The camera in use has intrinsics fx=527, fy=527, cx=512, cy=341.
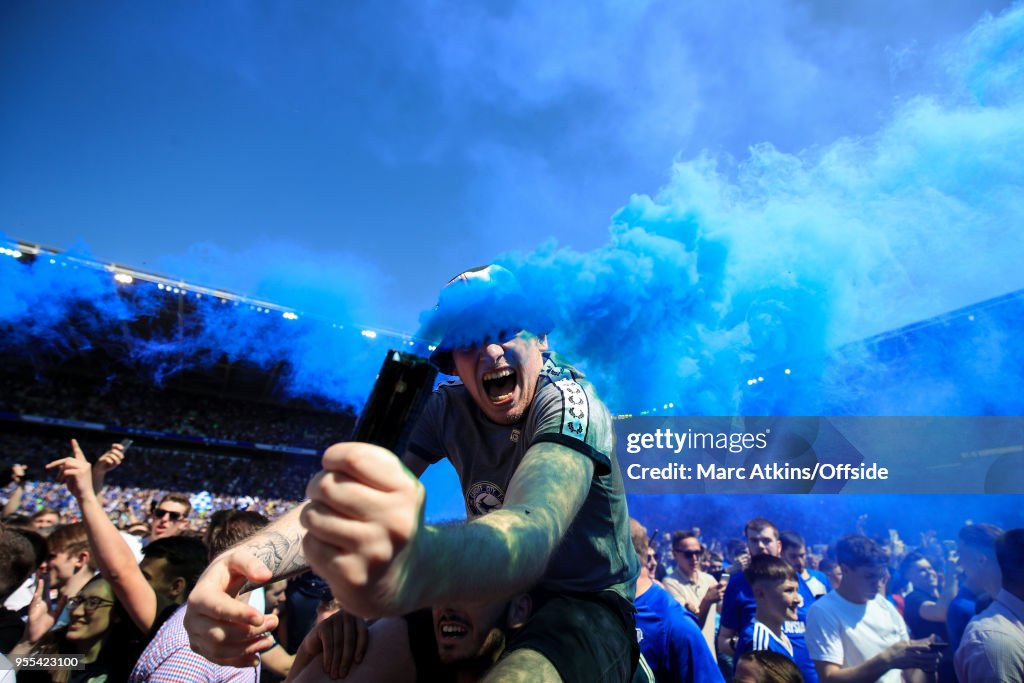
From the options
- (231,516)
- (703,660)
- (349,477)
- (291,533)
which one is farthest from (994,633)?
(231,516)

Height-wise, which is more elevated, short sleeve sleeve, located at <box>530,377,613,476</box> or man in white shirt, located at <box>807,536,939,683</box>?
short sleeve sleeve, located at <box>530,377,613,476</box>

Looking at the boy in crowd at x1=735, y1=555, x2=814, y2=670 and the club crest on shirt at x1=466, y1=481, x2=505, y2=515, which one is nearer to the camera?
the club crest on shirt at x1=466, y1=481, x2=505, y2=515

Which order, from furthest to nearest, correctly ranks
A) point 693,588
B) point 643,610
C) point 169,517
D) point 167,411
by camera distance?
1. point 167,411
2. point 693,588
3. point 169,517
4. point 643,610

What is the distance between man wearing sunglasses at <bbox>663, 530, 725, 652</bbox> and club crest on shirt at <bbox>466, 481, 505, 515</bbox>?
4186 mm

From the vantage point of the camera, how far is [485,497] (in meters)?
1.86

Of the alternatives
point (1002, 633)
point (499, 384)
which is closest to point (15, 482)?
point (499, 384)

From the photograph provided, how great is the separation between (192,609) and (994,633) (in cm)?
442

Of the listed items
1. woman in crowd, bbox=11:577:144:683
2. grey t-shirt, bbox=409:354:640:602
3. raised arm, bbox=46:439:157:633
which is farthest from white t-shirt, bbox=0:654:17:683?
grey t-shirt, bbox=409:354:640:602

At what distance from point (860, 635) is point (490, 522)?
4.45 meters

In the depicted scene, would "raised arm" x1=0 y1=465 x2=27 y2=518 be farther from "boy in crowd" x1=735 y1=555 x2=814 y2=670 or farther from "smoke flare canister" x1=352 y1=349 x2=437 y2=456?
"boy in crowd" x1=735 y1=555 x2=814 y2=670

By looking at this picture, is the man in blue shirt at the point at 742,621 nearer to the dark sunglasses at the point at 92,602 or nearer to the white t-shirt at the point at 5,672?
the dark sunglasses at the point at 92,602

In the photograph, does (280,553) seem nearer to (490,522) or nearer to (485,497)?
(485,497)

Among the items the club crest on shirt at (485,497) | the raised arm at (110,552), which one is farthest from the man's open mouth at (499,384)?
the raised arm at (110,552)

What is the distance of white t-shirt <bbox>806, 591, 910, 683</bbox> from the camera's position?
3.93 m
